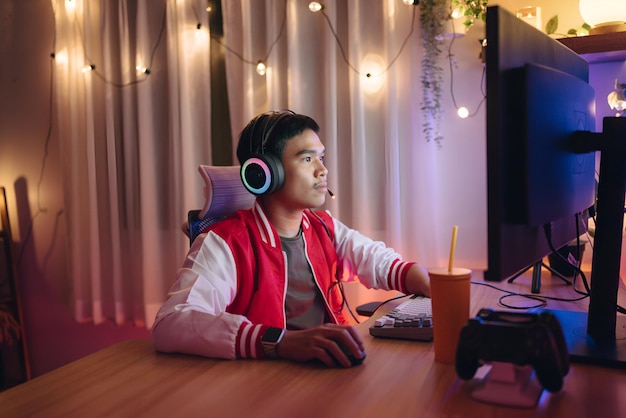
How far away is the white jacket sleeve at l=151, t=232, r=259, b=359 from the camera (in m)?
1.10

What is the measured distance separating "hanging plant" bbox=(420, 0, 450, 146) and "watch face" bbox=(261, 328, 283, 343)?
146 centimetres

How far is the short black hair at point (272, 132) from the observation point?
1654 mm

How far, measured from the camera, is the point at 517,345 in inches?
32.0

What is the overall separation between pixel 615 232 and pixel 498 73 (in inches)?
16.7

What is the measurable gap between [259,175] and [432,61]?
1.11 meters

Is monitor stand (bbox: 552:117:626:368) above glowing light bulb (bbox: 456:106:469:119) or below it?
below

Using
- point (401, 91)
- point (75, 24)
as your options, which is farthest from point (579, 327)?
point (75, 24)

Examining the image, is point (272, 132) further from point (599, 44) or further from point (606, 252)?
point (599, 44)

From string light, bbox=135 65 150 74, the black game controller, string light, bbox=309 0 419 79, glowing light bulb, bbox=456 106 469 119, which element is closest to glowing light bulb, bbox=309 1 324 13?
string light, bbox=309 0 419 79

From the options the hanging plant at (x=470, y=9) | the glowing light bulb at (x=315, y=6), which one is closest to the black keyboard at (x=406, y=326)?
the hanging plant at (x=470, y=9)

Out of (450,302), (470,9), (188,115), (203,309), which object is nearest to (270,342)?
(203,309)

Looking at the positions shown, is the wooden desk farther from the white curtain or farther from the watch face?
the white curtain

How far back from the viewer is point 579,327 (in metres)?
1.11

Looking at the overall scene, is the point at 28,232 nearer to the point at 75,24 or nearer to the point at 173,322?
the point at 75,24
